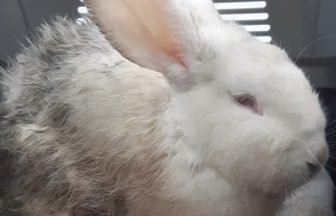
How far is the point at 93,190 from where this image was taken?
0.98 m

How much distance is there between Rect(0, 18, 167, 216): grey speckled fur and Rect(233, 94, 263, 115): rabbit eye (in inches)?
7.2

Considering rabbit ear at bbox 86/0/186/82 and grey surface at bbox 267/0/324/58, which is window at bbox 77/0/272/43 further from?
rabbit ear at bbox 86/0/186/82

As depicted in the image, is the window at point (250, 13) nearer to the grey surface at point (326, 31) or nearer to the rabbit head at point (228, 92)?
the grey surface at point (326, 31)

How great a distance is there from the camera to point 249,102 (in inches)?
33.6

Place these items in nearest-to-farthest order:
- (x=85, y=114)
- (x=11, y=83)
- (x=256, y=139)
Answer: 1. (x=256, y=139)
2. (x=85, y=114)
3. (x=11, y=83)

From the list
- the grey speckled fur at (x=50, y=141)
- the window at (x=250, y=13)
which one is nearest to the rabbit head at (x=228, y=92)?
the grey speckled fur at (x=50, y=141)

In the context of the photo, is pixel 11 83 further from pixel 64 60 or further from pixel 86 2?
pixel 86 2

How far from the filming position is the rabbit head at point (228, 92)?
2.74ft

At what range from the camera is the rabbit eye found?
85 cm

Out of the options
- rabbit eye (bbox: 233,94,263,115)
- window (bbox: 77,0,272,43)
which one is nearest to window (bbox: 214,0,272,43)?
window (bbox: 77,0,272,43)

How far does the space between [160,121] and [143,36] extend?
12cm

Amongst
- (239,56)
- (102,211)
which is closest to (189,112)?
(239,56)

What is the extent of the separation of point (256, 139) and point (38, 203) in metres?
0.37

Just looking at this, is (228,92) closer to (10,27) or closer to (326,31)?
(326,31)
